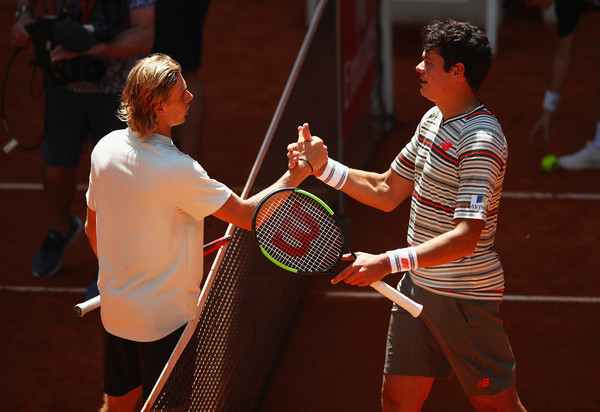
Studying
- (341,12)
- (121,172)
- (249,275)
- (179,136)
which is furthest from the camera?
(179,136)

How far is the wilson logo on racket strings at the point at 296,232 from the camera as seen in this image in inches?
129

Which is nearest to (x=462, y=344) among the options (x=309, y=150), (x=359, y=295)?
(x=309, y=150)

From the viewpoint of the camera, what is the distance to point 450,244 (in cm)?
310

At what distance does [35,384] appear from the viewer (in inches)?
185

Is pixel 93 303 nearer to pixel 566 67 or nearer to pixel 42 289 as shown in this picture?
pixel 42 289

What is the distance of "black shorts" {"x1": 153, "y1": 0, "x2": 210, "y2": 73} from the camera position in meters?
6.80

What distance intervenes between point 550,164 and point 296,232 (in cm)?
431

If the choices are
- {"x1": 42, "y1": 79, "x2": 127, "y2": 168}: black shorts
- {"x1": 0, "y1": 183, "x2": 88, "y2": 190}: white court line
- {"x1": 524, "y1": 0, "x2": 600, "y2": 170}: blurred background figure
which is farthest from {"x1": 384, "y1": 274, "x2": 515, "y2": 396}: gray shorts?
{"x1": 0, "y1": 183, "x2": 88, "y2": 190}: white court line

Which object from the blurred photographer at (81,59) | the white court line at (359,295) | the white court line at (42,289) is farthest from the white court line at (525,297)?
the blurred photographer at (81,59)

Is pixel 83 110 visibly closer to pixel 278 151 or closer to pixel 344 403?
pixel 278 151

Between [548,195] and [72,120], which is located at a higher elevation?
[72,120]

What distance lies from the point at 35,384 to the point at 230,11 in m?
7.89

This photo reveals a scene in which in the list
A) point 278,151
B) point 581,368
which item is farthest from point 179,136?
point 581,368

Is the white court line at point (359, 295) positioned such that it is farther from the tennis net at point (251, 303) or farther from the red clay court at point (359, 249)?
the tennis net at point (251, 303)
